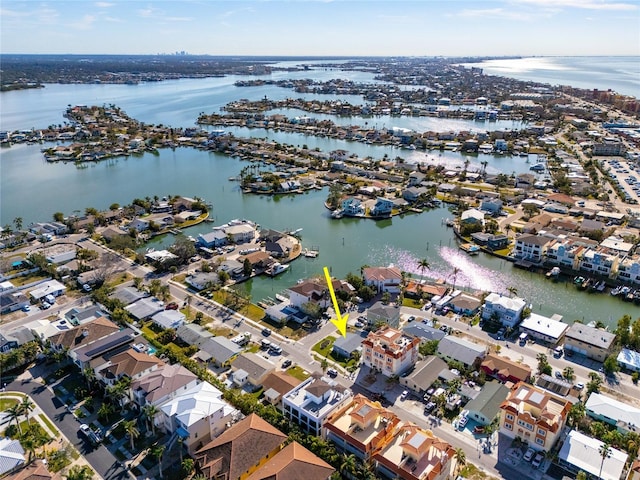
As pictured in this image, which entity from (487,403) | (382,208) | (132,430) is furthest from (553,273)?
(132,430)

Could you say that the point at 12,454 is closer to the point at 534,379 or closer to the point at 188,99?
the point at 534,379

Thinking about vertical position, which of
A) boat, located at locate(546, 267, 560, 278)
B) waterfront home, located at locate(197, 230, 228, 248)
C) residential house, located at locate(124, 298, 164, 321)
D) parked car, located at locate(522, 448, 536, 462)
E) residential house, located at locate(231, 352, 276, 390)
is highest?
waterfront home, located at locate(197, 230, 228, 248)

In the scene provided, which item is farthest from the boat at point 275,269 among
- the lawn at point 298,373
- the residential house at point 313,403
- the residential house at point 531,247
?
the residential house at point 531,247

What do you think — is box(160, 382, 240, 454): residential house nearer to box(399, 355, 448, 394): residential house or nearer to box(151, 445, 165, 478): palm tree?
box(151, 445, 165, 478): palm tree

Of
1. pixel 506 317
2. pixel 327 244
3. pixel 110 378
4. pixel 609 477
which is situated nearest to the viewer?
pixel 609 477

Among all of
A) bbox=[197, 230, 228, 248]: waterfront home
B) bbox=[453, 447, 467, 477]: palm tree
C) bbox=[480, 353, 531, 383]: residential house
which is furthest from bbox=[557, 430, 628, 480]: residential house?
bbox=[197, 230, 228, 248]: waterfront home

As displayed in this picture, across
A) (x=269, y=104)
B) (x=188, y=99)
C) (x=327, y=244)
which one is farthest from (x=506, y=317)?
(x=188, y=99)
